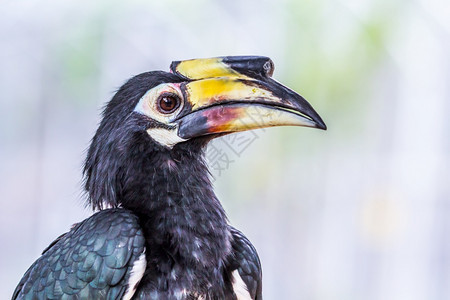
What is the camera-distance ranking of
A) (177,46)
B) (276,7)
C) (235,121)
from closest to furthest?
(235,121), (177,46), (276,7)

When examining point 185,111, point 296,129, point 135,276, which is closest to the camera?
point 135,276

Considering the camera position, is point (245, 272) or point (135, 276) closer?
point (135, 276)

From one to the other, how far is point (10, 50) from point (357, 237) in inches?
95.0

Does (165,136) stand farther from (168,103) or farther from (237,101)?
(237,101)

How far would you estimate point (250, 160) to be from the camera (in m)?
3.74

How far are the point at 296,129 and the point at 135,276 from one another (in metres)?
2.73

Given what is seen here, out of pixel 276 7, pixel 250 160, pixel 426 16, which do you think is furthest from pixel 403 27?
pixel 250 160

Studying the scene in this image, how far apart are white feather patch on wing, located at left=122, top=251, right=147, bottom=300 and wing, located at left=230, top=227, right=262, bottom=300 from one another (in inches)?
9.8

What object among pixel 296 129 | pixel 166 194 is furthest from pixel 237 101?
pixel 296 129

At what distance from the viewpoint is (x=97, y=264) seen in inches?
49.7

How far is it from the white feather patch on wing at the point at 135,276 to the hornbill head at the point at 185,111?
216 mm

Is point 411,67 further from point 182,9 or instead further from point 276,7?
point 182,9

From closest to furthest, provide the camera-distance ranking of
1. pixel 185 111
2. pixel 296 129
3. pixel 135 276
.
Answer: pixel 135 276 → pixel 185 111 → pixel 296 129

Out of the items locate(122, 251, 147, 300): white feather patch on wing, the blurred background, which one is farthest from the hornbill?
the blurred background
